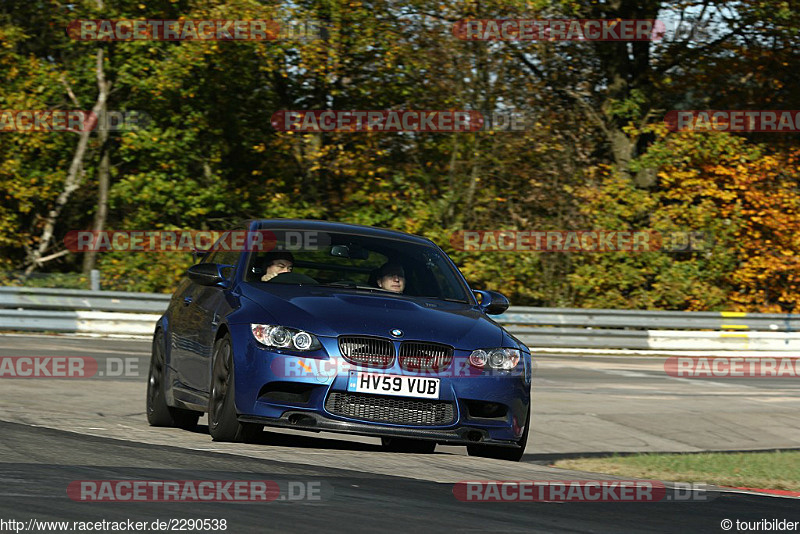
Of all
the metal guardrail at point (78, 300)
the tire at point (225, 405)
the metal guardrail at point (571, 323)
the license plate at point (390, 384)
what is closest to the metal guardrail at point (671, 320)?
the metal guardrail at point (571, 323)

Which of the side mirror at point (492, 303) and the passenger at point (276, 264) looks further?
the side mirror at point (492, 303)

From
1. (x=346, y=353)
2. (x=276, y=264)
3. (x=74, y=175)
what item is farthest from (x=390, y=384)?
(x=74, y=175)

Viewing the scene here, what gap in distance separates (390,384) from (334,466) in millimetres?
671

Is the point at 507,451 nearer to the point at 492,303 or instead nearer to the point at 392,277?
the point at 492,303

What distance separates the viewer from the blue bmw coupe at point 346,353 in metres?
7.98

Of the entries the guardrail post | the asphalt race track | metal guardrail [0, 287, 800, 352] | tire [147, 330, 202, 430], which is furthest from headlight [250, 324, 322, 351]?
the guardrail post

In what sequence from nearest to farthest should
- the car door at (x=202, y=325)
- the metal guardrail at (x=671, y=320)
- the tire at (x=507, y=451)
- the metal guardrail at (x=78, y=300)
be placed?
1. the tire at (x=507, y=451)
2. the car door at (x=202, y=325)
3. the metal guardrail at (x=78, y=300)
4. the metal guardrail at (x=671, y=320)

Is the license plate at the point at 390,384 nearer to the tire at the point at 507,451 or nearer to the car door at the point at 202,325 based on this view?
the tire at the point at 507,451

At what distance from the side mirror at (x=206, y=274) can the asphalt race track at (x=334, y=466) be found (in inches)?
41.6

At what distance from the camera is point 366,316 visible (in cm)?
816

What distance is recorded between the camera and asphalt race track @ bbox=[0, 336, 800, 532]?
5.64m

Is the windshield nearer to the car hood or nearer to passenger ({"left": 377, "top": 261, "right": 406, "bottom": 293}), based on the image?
passenger ({"left": 377, "top": 261, "right": 406, "bottom": 293})

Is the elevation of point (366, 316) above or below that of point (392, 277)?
below

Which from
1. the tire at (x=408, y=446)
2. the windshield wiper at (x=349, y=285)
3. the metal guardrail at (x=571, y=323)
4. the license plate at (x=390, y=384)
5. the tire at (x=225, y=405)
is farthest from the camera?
the metal guardrail at (x=571, y=323)
